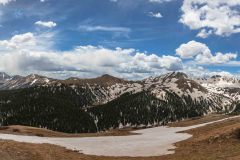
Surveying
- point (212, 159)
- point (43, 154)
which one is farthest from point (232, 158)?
point (43, 154)

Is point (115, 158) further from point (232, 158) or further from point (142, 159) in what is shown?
point (232, 158)

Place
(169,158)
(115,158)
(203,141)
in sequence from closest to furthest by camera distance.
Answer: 1. (169,158)
2. (115,158)
3. (203,141)

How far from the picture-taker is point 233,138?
71.6 m

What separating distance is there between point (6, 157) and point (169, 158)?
25145mm

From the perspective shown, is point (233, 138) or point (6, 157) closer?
point (6, 157)

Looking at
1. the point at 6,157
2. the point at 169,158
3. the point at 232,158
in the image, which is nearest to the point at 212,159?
the point at 232,158

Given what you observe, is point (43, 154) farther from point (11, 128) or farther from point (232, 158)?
point (11, 128)

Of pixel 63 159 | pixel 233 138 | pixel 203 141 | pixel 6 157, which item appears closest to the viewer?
pixel 6 157

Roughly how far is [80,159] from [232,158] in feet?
74.7

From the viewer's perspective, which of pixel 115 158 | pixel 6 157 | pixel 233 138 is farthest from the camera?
pixel 233 138

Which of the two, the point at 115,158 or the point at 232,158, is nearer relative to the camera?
the point at 232,158

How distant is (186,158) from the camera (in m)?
53.7

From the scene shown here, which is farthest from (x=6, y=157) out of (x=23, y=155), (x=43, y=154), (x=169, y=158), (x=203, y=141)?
(x=203, y=141)

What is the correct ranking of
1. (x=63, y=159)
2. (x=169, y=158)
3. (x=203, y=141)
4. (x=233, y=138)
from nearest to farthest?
(x=63, y=159) < (x=169, y=158) < (x=233, y=138) < (x=203, y=141)
